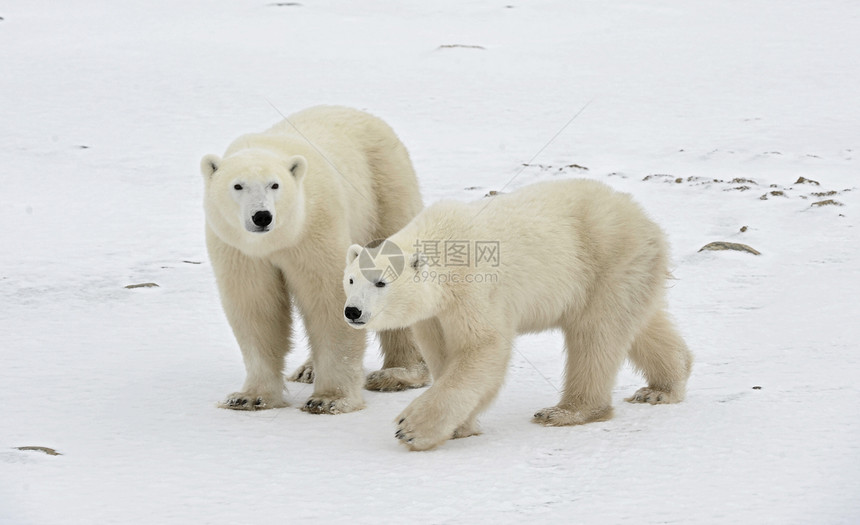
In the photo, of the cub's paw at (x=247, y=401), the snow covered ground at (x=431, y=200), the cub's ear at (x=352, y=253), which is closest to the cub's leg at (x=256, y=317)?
the cub's paw at (x=247, y=401)

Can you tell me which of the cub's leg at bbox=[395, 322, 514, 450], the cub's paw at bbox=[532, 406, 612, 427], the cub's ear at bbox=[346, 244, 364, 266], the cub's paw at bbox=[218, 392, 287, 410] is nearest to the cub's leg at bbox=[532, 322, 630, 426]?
the cub's paw at bbox=[532, 406, 612, 427]

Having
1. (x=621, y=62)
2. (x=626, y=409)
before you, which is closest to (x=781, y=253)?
(x=626, y=409)

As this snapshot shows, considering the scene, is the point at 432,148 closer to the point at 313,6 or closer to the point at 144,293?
the point at 144,293

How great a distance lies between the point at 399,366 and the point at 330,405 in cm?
82

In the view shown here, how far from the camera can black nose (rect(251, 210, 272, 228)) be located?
5.04 metres

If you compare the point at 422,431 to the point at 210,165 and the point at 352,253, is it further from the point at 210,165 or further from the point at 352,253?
the point at 210,165

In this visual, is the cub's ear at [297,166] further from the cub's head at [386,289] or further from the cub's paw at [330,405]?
the cub's paw at [330,405]

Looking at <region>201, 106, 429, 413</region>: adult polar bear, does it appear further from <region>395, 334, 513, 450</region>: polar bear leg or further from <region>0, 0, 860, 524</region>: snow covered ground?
<region>395, 334, 513, 450</region>: polar bear leg

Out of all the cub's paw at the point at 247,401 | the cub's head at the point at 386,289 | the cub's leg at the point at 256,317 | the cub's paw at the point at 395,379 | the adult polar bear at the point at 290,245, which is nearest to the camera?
the cub's head at the point at 386,289

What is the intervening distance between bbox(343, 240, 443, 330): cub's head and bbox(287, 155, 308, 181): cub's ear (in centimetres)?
75

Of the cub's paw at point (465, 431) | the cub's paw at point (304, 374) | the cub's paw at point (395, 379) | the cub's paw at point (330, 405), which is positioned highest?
the cub's paw at point (465, 431)

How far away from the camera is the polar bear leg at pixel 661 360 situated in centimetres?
560

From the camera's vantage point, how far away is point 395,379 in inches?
244

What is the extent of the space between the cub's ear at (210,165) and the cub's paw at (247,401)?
1181mm
